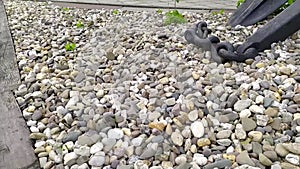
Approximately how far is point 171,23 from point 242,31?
0.58m

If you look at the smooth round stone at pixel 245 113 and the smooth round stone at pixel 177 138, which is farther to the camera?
the smooth round stone at pixel 245 113

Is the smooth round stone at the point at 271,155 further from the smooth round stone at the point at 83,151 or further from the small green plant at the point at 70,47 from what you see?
the small green plant at the point at 70,47

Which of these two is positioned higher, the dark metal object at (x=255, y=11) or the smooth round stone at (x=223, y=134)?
the dark metal object at (x=255, y=11)

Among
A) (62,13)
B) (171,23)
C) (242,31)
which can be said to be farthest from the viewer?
(62,13)

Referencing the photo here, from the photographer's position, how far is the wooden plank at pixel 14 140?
51.4 inches

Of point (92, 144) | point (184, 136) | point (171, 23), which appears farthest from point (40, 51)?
point (184, 136)

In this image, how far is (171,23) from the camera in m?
2.93

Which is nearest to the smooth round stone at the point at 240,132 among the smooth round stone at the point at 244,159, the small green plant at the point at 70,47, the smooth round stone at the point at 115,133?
the smooth round stone at the point at 244,159

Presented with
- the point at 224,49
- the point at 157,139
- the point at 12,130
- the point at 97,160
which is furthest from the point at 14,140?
the point at 224,49

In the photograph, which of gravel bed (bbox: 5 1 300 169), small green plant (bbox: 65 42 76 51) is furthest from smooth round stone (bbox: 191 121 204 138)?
small green plant (bbox: 65 42 76 51)

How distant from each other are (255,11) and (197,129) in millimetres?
1573

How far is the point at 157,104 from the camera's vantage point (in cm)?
162

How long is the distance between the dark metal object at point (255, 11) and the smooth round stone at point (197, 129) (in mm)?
1494

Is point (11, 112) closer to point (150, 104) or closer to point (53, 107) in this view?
point (53, 107)
